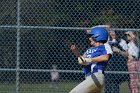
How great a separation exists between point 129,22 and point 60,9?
1.27m

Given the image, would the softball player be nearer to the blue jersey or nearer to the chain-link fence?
the blue jersey

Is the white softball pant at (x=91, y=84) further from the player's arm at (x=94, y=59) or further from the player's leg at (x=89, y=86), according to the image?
the player's arm at (x=94, y=59)

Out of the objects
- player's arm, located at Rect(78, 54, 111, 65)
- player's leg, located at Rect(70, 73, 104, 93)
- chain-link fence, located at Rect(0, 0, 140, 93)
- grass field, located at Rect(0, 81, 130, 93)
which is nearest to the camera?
player's arm, located at Rect(78, 54, 111, 65)

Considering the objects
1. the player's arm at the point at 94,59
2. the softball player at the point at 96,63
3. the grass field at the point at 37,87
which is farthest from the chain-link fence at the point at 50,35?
the player's arm at the point at 94,59

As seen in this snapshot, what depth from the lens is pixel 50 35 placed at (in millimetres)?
10078

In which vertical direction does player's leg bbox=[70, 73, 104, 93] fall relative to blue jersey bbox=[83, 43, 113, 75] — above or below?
below

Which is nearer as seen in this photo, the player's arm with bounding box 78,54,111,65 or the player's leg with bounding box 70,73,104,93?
the player's arm with bounding box 78,54,111,65

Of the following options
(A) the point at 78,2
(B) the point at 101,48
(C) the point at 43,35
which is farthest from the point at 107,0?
(B) the point at 101,48

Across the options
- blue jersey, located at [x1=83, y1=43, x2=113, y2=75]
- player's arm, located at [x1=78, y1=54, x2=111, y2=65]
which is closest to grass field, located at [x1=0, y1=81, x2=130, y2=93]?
blue jersey, located at [x1=83, y1=43, x2=113, y2=75]

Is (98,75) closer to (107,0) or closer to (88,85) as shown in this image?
(88,85)

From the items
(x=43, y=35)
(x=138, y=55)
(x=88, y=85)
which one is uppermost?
(x=43, y=35)

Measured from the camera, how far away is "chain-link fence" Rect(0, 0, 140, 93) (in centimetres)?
995

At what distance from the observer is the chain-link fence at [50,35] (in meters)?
9.95

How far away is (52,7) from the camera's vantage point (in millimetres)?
10172
